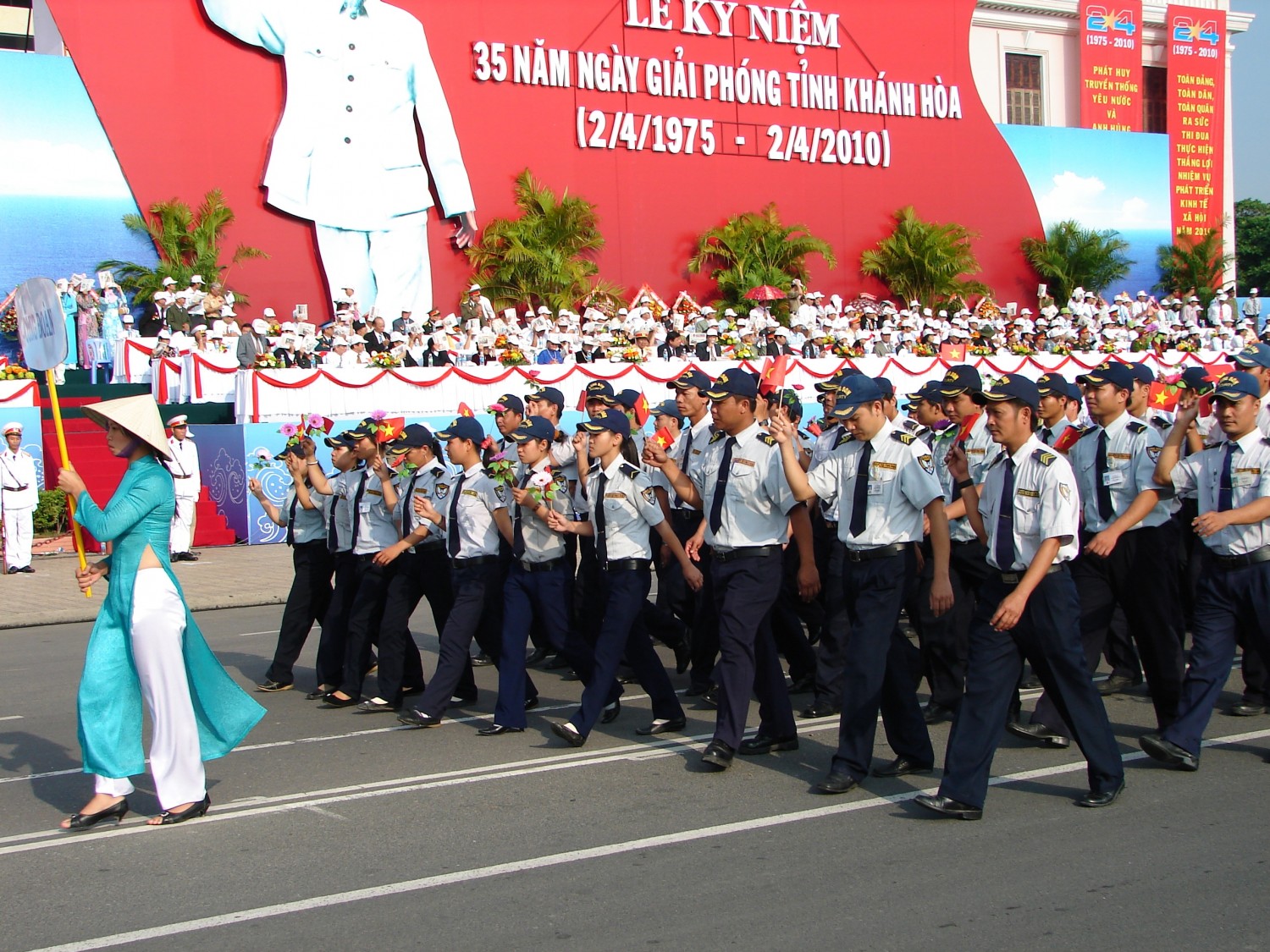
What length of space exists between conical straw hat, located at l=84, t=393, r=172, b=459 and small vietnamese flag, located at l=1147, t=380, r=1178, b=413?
22.3 feet

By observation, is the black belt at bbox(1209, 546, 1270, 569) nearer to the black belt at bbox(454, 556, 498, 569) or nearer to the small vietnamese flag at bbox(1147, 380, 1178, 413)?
the small vietnamese flag at bbox(1147, 380, 1178, 413)

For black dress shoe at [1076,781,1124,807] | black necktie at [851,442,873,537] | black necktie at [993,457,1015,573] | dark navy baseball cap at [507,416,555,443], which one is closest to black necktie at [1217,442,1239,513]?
black necktie at [993,457,1015,573]

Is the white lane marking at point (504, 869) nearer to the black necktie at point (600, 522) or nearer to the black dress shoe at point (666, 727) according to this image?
the black dress shoe at point (666, 727)

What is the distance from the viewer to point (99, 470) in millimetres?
20438

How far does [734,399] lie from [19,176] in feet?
75.7

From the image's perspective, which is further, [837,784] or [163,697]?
[837,784]

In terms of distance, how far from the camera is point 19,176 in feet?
85.1

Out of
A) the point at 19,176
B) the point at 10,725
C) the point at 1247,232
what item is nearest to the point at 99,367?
the point at 19,176

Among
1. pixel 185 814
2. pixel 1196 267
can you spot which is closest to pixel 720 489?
pixel 185 814

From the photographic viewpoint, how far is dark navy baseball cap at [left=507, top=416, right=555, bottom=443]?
27.3 ft

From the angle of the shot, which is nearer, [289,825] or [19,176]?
[289,825]

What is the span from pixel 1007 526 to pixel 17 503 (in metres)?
14.8

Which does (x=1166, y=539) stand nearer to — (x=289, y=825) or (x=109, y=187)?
(x=289, y=825)

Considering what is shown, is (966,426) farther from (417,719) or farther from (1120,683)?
(417,719)
